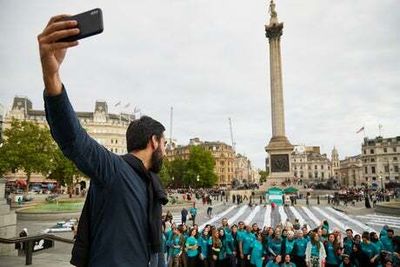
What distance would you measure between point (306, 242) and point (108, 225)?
11497 mm

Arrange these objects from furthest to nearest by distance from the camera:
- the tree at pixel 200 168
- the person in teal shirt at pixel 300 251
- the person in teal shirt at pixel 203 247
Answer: the tree at pixel 200 168 → the person in teal shirt at pixel 203 247 → the person in teal shirt at pixel 300 251

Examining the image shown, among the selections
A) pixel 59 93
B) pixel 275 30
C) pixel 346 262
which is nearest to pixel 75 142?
pixel 59 93

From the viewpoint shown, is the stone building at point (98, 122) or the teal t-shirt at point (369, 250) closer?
the teal t-shirt at point (369, 250)

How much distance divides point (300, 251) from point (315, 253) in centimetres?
67

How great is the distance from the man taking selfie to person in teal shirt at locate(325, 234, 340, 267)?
10929 mm

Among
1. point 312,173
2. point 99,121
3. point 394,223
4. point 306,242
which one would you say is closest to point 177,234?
point 306,242

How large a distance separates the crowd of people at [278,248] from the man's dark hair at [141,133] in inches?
343

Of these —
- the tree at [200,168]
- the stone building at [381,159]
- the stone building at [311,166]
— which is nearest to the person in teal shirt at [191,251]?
the tree at [200,168]

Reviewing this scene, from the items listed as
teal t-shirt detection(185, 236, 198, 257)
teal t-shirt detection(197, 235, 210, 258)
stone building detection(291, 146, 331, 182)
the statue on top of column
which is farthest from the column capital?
stone building detection(291, 146, 331, 182)

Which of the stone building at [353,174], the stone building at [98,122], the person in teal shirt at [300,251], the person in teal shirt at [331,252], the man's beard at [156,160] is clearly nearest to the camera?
the man's beard at [156,160]

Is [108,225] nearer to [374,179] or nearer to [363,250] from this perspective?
[363,250]

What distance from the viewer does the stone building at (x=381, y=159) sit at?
119 metres

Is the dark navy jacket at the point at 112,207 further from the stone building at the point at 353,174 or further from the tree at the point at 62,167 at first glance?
the stone building at the point at 353,174

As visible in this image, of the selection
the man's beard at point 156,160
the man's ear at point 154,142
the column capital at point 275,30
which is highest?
the column capital at point 275,30
